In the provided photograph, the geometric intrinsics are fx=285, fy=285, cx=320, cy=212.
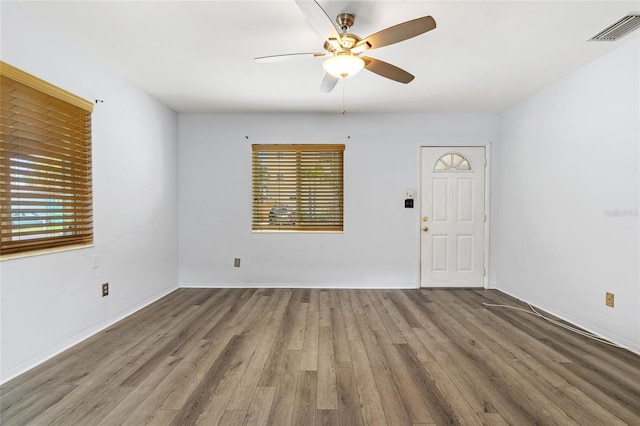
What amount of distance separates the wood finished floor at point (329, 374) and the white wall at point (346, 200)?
109 cm

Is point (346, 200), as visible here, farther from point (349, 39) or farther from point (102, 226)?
point (102, 226)

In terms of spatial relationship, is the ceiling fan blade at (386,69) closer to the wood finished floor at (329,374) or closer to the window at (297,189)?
the window at (297,189)

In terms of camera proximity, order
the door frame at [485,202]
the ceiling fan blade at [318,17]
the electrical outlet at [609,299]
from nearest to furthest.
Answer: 1. the ceiling fan blade at [318,17]
2. the electrical outlet at [609,299]
3. the door frame at [485,202]

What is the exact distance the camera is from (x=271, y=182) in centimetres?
425

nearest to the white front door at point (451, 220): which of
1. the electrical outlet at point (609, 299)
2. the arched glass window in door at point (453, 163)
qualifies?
the arched glass window in door at point (453, 163)

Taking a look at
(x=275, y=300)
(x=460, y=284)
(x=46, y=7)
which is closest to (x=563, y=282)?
(x=460, y=284)

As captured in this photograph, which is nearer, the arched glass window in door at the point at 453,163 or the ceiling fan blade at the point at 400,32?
the ceiling fan blade at the point at 400,32

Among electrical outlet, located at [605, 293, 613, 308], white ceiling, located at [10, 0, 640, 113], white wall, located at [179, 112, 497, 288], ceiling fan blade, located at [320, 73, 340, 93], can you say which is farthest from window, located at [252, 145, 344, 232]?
electrical outlet, located at [605, 293, 613, 308]

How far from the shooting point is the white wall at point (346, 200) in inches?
165

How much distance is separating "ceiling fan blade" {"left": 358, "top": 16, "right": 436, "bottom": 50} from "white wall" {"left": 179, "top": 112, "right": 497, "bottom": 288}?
7.56 ft

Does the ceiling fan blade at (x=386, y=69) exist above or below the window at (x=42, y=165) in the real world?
above

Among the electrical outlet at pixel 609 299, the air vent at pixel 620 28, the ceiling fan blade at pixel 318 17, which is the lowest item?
the electrical outlet at pixel 609 299

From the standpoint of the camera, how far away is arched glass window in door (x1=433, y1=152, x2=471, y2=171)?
420 centimetres

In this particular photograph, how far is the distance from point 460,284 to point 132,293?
430 centimetres
